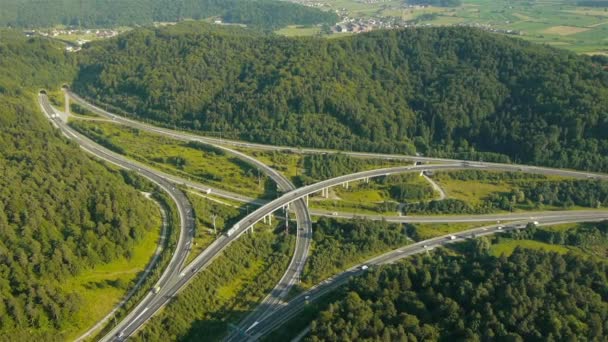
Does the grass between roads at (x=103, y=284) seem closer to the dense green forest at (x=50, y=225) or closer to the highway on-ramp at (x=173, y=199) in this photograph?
the dense green forest at (x=50, y=225)

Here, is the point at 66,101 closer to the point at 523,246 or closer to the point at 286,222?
the point at 286,222

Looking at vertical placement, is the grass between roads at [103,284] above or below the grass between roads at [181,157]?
below

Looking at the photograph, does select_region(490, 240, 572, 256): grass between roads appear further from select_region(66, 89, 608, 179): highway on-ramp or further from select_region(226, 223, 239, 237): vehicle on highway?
select_region(226, 223, 239, 237): vehicle on highway

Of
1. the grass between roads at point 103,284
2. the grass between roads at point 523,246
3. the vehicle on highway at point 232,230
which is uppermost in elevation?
the vehicle on highway at point 232,230

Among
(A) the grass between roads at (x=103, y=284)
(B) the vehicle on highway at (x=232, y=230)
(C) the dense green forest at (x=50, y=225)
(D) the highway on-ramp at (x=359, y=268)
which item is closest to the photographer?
(C) the dense green forest at (x=50, y=225)

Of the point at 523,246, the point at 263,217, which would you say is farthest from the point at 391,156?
the point at 263,217

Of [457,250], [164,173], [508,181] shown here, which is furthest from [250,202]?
[508,181]

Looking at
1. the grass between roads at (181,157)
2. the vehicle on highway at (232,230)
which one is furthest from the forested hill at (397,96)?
the vehicle on highway at (232,230)
